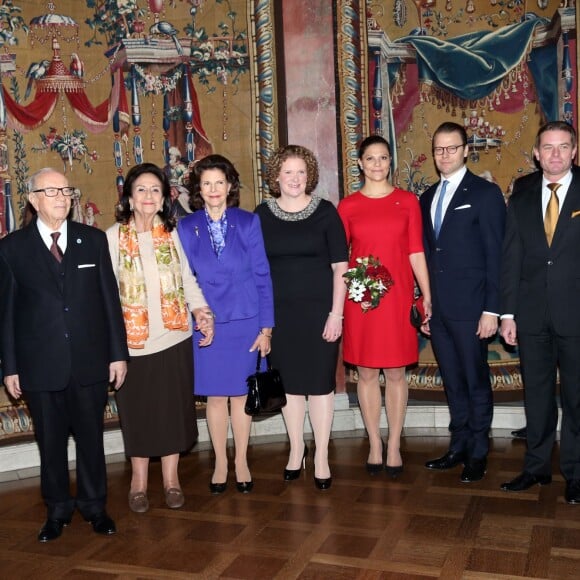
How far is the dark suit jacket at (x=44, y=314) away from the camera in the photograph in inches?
148

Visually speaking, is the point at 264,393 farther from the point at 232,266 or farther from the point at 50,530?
the point at 50,530

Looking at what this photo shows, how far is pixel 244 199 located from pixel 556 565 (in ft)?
11.0

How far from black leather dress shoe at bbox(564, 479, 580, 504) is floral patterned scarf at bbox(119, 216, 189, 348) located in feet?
7.00

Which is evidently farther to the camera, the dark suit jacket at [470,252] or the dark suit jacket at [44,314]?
the dark suit jacket at [470,252]

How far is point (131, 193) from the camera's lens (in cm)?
415

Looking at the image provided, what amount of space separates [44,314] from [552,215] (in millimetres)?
2530

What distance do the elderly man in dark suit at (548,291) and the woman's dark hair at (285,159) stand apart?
110 cm

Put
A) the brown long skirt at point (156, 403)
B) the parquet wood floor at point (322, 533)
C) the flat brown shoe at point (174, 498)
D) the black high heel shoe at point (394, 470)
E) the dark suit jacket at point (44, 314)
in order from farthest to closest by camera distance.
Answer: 1. the black high heel shoe at point (394, 470)
2. the flat brown shoe at point (174, 498)
3. the brown long skirt at point (156, 403)
4. the dark suit jacket at point (44, 314)
5. the parquet wood floor at point (322, 533)

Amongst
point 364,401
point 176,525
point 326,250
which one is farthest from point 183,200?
point 176,525

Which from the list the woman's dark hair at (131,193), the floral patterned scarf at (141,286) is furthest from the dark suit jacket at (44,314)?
the woman's dark hair at (131,193)

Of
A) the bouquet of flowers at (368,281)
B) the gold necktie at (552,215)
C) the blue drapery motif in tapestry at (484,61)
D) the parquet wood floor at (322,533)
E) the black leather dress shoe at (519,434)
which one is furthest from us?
the blue drapery motif in tapestry at (484,61)

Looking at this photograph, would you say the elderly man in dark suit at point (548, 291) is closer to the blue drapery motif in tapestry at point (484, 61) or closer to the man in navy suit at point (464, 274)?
the man in navy suit at point (464, 274)

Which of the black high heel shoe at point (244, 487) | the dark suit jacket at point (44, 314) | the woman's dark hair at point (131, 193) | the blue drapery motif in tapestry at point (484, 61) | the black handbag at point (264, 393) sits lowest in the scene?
the black high heel shoe at point (244, 487)

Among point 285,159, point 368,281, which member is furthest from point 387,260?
point 285,159
